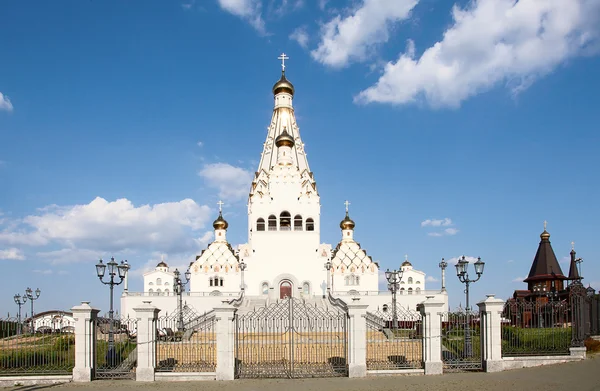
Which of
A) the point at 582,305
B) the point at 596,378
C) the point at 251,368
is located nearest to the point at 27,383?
the point at 251,368

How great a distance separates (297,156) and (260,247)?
10.3 metres

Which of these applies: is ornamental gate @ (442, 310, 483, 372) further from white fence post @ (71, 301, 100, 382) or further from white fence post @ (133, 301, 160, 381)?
white fence post @ (71, 301, 100, 382)

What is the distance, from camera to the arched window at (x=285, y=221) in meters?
49.8

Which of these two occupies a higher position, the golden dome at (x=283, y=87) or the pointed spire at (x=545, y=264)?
the golden dome at (x=283, y=87)

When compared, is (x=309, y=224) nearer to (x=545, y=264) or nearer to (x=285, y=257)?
(x=285, y=257)

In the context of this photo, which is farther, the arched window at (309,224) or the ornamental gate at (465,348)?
the arched window at (309,224)

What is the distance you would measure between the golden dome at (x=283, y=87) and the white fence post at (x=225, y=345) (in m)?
42.7

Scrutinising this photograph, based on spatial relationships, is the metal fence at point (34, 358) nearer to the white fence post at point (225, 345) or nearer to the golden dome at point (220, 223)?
the white fence post at point (225, 345)

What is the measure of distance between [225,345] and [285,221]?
3448cm

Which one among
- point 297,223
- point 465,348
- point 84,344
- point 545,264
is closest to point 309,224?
point 297,223

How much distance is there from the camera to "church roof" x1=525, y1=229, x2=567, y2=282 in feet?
143

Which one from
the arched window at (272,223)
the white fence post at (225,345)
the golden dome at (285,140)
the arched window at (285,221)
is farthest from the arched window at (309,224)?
the white fence post at (225,345)

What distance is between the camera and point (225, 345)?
52.0ft

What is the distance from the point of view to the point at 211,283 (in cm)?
4950
